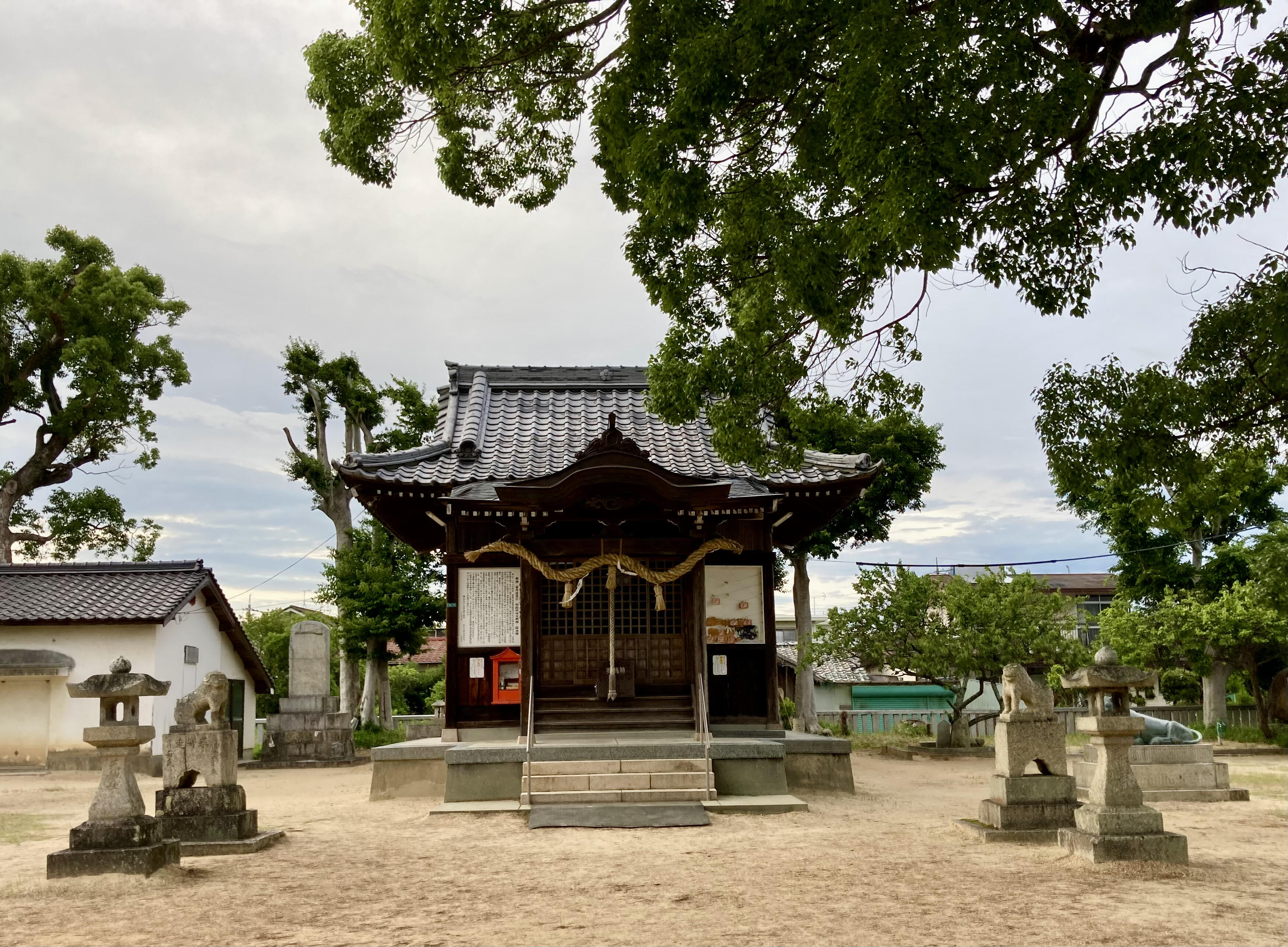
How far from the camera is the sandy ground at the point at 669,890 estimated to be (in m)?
5.64

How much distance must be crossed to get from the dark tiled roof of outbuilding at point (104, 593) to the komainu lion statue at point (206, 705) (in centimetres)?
1220

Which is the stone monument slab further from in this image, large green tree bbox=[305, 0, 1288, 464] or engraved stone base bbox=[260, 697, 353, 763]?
large green tree bbox=[305, 0, 1288, 464]

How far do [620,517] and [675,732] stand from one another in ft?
9.64

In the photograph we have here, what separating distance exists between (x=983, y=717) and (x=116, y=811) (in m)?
19.1

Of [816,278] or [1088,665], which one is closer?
[816,278]

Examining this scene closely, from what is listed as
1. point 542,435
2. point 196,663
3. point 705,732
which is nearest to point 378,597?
point 196,663

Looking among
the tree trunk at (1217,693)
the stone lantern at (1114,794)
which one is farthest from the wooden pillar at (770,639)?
the tree trunk at (1217,693)

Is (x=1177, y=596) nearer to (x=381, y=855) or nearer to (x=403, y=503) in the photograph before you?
(x=403, y=503)

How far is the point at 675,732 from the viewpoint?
12.8 meters

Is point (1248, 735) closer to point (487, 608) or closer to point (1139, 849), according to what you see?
point (1139, 849)

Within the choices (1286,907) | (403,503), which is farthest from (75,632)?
(1286,907)

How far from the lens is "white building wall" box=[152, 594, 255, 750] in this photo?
2044 centimetres

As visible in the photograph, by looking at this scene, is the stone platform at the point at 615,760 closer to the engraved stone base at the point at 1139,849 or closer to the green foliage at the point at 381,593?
the engraved stone base at the point at 1139,849

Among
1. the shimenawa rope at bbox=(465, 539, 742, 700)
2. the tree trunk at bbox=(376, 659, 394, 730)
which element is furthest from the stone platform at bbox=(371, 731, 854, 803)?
the tree trunk at bbox=(376, 659, 394, 730)
